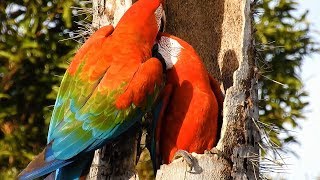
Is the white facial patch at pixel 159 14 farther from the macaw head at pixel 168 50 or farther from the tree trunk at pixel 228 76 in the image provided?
the tree trunk at pixel 228 76

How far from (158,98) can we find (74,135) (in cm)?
35

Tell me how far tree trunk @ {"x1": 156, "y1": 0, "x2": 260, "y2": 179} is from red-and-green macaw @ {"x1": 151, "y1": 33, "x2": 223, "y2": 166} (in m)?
0.10

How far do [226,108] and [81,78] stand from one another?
1.73 feet

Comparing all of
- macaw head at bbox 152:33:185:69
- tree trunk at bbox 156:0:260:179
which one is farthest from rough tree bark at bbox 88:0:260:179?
macaw head at bbox 152:33:185:69

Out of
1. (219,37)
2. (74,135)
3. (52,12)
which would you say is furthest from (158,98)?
(52,12)

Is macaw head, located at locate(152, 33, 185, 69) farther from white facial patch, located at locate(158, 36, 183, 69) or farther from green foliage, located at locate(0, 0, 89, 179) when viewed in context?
green foliage, located at locate(0, 0, 89, 179)

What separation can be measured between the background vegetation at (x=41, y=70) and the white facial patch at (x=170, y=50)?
130cm

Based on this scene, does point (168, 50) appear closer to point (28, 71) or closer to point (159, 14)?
point (159, 14)

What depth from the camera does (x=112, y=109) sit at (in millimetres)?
2373

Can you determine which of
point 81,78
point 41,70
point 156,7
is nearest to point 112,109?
point 81,78

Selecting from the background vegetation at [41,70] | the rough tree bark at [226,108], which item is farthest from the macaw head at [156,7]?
the background vegetation at [41,70]

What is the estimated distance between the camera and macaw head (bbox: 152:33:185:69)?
8.73 feet

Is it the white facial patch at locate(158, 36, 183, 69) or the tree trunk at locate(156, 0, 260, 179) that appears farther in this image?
A: the white facial patch at locate(158, 36, 183, 69)

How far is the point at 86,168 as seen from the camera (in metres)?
2.51
